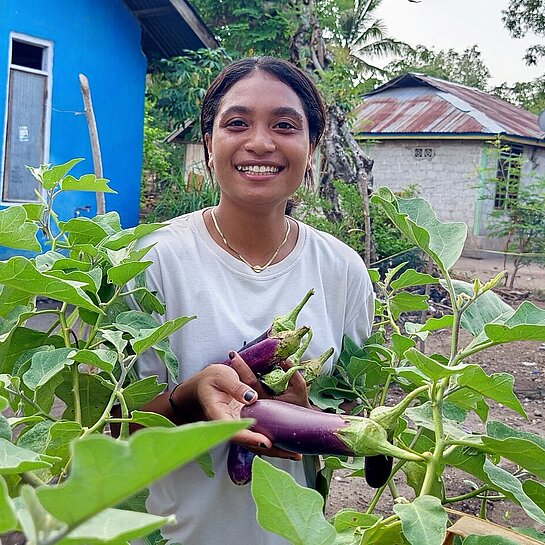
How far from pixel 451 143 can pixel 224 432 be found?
602 inches

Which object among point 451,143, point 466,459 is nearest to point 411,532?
point 466,459

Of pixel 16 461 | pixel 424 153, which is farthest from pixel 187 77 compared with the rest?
pixel 424 153

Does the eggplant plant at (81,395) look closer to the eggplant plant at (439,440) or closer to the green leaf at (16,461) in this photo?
the green leaf at (16,461)

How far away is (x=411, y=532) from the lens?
2.40 feet

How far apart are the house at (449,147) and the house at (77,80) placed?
699 cm

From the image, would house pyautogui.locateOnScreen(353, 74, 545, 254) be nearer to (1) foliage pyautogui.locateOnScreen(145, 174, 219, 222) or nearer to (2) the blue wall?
(1) foliage pyautogui.locateOnScreen(145, 174, 219, 222)

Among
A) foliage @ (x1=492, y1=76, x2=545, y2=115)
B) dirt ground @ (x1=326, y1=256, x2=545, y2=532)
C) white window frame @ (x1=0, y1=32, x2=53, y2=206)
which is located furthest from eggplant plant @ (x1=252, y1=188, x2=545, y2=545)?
foliage @ (x1=492, y1=76, x2=545, y2=115)

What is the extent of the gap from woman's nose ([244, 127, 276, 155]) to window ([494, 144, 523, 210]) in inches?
364

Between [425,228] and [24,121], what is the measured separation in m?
6.00

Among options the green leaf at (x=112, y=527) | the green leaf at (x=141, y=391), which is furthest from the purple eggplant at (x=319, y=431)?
the green leaf at (x=112, y=527)

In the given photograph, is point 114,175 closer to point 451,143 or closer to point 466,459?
point 466,459

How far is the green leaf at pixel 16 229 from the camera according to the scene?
0.90 metres

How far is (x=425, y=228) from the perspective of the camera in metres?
0.98

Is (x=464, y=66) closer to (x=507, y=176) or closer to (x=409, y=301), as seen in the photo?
(x=507, y=176)
